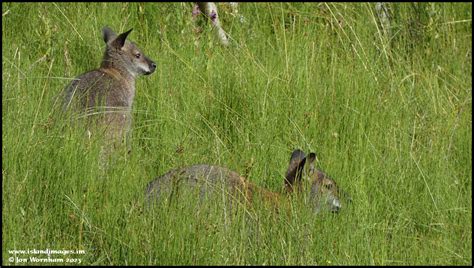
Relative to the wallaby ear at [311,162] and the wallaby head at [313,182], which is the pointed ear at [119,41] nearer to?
the wallaby head at [313,182]

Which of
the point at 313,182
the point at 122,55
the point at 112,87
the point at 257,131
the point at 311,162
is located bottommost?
the point at 313,182

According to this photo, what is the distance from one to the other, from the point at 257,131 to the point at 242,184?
103cm

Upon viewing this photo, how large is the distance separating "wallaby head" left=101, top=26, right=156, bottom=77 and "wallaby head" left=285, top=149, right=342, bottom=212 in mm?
2012

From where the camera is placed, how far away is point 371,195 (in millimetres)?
6023

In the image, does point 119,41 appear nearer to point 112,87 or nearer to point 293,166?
point 112,87

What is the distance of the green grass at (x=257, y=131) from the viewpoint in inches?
205

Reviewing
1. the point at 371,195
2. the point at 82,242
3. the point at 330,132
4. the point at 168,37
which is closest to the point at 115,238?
the point at 82,242

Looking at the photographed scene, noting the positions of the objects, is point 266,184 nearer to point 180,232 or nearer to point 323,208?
point 323,208

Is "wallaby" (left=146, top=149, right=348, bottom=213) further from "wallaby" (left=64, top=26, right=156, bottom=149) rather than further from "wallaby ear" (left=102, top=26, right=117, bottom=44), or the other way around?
"wallaby ear" (left=102, top=26, right=117, bottom=44)

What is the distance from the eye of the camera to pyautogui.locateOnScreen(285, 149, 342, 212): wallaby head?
5738mm

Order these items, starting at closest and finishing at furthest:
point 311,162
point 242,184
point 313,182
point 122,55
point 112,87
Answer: point 242,184 → point 311,162 → point 313,182 → point 112,87 → point 122,55

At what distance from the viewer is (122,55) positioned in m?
8.07

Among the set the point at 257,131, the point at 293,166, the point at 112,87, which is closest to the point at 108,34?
the point at 112,87

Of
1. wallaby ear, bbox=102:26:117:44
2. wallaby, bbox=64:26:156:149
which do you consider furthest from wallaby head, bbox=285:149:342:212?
wallaby ear, bbox=102:26:117:44
